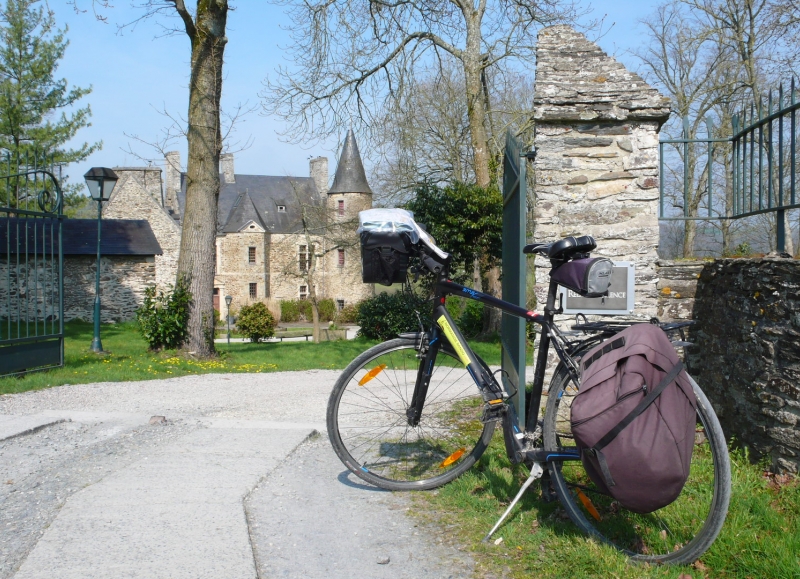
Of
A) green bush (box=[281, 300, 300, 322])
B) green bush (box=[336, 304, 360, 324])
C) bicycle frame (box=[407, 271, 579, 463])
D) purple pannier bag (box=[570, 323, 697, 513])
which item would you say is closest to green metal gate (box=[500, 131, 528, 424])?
bicycle frame (box=[407, 271, 579, 463])

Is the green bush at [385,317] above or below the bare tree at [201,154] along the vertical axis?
below

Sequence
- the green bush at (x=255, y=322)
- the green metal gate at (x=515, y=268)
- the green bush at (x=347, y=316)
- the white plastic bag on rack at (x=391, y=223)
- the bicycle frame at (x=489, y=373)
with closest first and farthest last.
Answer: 1. the bicycle frame at (x=489, y=373)
2. the white plastic bag on rack at (x=391, y=223)
3. the green metal gate at (x=515, y=268)
4. the green bush at (x=255, y=322)
5. the green bush at (x=347, y=316)

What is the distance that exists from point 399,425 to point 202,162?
8.70 metres

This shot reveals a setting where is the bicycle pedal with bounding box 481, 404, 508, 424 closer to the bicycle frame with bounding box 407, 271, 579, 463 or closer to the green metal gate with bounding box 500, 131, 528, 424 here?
the bicycle frame with bounding box 407, 271, 579, 463

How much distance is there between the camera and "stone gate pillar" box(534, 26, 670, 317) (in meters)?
4.87

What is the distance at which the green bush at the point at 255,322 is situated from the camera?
93.2 feet

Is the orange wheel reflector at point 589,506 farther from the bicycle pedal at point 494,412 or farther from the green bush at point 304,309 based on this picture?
the green bush at point 304,309

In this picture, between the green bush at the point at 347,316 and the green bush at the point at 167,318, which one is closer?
the green bush at the point at 167,318

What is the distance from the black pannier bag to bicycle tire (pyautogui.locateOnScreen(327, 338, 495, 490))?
1.17 ft

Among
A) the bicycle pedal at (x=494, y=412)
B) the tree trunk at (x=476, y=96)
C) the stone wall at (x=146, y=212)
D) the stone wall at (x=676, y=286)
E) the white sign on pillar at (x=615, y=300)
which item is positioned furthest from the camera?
the stone wall at (x=146, y=212)

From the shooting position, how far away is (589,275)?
2.99 m

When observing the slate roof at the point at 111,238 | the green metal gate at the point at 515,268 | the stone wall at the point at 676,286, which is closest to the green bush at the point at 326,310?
the slate roof at the point at 111,238

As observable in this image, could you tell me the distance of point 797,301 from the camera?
139 inches

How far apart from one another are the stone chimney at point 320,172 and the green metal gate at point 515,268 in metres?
53.7
